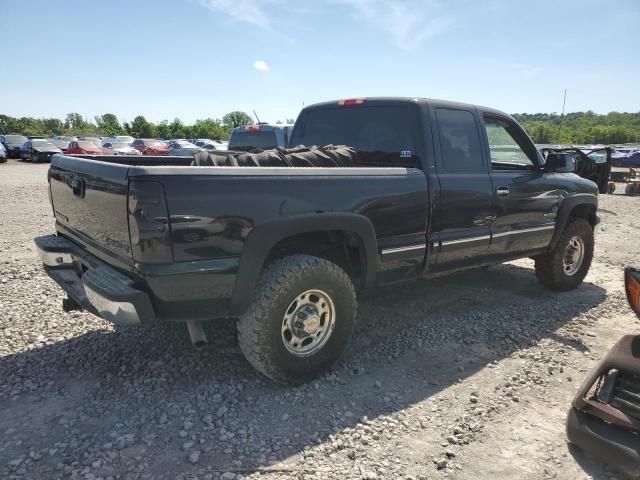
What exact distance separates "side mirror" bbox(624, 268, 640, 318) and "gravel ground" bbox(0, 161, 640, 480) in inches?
34.1

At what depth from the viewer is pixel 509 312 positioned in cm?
439

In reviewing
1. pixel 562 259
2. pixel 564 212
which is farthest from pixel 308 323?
pixel 562 259

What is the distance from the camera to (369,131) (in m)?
3.93

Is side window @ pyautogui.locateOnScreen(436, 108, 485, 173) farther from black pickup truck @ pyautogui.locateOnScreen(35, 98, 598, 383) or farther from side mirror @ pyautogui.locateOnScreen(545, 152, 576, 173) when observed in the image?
side mirror @ pyautogui.locateOnScreen(545, 152, 576, 173)

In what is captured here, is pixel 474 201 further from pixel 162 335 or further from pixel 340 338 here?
pixel 162 335

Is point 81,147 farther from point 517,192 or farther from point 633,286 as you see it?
point 633,286

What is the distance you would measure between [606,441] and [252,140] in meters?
7.97

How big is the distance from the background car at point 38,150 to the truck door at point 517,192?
92.1 ft

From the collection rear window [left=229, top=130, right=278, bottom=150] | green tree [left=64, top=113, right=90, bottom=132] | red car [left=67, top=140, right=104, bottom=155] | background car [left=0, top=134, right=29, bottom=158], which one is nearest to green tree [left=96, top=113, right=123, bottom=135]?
green tree [left=64, top=113, right=90, bottom=132]

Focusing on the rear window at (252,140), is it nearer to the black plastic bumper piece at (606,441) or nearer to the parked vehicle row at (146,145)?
the parked vehicle row at (146,145)

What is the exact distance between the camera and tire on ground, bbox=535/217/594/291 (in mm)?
4887

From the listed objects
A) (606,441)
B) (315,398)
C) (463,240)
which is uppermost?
(463,240)

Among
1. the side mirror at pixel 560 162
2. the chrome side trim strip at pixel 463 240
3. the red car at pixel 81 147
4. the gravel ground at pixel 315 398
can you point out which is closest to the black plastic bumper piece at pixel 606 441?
the gravel ground at pixel 315 398

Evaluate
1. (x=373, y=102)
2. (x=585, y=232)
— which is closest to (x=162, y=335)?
(x=373, y=102)
